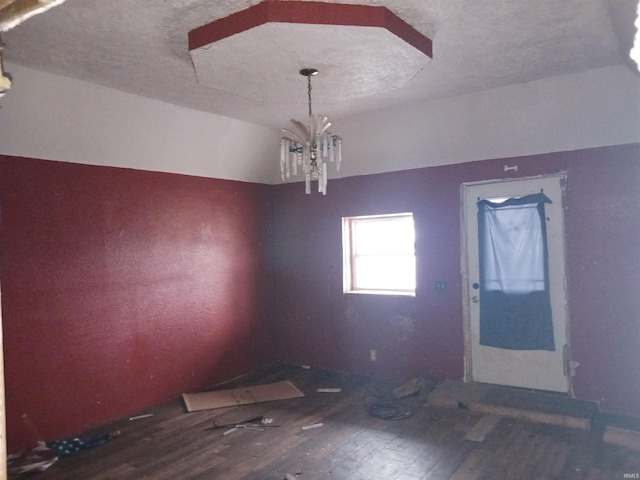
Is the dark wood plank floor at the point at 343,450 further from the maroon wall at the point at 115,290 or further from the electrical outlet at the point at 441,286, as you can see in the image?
the electrical outlet at the point at 441,286

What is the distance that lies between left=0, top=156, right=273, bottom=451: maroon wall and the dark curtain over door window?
2660 millimetres

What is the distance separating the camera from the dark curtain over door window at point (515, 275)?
4.09 m

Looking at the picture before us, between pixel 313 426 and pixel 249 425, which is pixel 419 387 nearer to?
pixel 313 426

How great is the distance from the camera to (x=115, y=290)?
411cm

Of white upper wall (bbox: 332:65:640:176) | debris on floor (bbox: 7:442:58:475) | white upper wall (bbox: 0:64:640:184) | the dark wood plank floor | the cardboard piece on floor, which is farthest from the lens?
the cardboard piece on floor

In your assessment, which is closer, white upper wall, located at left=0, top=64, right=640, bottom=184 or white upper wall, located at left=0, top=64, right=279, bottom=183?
white upper wall, located at left=0, top=64, right=279, bottom=183

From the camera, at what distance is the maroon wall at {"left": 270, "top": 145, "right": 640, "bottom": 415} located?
3746 mm

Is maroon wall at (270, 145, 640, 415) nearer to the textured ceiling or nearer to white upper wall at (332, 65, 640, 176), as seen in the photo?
white upper wall at (332, 65, 640, 176)

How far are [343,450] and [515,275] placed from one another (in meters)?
2.22

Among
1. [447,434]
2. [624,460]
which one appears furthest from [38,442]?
[624,460]

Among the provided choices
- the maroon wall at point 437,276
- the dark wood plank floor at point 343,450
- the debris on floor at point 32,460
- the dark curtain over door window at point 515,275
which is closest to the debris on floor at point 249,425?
the dark wood plank floor at point 343,450

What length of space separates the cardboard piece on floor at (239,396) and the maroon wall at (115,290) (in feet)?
0.89

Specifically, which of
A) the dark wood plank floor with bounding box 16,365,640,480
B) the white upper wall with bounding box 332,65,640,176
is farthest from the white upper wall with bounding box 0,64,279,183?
the dark wood plank floor with bounding box 16,365,640,480

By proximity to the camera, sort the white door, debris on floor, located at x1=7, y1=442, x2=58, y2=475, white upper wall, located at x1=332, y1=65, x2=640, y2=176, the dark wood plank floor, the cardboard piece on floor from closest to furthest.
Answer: the dark wood plank floor
debris on floor, located at x1=7, y1=442, x2=58, y2=475
white upper wall, located at x1=332, y1=65, x2=640, y2=176
the white door
the cardboard piece on floor
